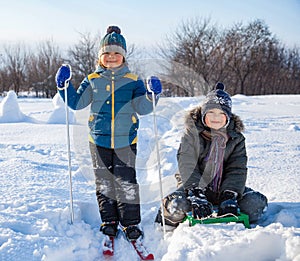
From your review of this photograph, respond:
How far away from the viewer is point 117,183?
2463mm

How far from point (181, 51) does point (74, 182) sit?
1960cm

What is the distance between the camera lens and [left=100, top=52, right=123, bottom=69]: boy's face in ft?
7.97

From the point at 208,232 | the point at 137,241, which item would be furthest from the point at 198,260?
the point at 137,241

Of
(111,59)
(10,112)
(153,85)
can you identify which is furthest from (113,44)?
(10,112)

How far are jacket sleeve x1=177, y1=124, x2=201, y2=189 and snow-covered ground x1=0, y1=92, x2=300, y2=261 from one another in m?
0.33

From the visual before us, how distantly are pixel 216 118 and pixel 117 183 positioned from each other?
848mm

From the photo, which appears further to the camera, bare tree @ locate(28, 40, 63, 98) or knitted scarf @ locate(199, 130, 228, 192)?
bare tree @ locate(28, 40, 63, 98)

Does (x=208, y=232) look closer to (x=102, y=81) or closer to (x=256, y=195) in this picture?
(x=256, y=195)

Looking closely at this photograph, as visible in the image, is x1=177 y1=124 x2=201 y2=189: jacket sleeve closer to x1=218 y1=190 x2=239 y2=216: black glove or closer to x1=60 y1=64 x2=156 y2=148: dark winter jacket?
x1=218 y1=190 x2=239 y2=216: black glove

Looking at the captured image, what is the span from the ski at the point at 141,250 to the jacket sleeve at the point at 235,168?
0.71 metres

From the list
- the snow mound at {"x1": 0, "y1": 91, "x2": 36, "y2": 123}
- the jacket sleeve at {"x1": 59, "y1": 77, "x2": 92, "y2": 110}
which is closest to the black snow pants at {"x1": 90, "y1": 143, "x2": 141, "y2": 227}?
the jacket sleeve at {"x1": 59, "y1": 77, "x2": 92, "y2": 110}

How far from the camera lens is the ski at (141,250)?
210 cm

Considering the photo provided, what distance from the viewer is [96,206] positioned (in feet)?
8.89

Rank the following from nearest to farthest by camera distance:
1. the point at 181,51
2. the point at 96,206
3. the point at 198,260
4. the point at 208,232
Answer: the point at 198,260
the point at 208,232
the point at 96,206
the point at 181,51
